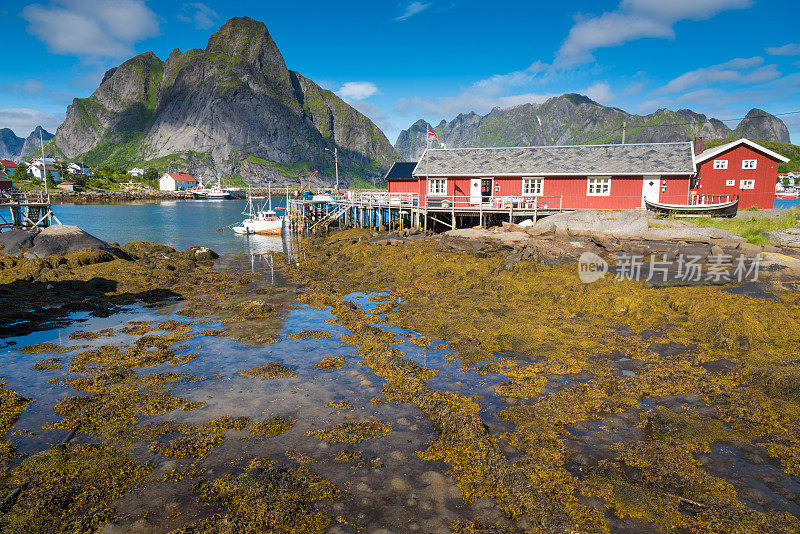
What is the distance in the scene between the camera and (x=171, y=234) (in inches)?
2015

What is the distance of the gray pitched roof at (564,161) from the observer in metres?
31.1

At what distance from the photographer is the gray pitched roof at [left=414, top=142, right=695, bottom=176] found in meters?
31.1

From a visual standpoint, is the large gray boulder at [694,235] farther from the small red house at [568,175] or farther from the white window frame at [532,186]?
the white window frame at [532,186]

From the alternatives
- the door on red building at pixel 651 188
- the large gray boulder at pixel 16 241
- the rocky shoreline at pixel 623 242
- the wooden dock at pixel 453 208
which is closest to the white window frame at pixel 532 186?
the wooden dock at pixel 453 208

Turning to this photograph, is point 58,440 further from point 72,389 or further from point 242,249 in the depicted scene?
point 242,249

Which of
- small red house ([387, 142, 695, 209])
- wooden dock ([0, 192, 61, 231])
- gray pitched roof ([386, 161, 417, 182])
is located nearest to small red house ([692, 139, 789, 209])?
small red house ([387, 142, 695, 209])

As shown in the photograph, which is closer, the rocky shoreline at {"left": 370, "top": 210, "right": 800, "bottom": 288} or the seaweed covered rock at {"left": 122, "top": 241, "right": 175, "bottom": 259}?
the rocky shoreline at {"left": 370, "top": 210, "right": 800, "bottom": 288}

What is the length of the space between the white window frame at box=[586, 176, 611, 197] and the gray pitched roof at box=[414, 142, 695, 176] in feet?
2.02

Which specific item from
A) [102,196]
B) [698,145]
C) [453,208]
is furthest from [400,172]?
[102,196]

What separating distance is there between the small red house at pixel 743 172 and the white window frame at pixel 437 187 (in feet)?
71.8

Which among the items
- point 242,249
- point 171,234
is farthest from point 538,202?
point 171,234

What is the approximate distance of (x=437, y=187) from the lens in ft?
121

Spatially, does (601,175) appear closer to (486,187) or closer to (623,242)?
(486,187)

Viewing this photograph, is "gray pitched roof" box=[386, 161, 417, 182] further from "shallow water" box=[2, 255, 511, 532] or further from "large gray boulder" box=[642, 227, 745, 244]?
"shallow water" box=[2, 255, 511, 532]
